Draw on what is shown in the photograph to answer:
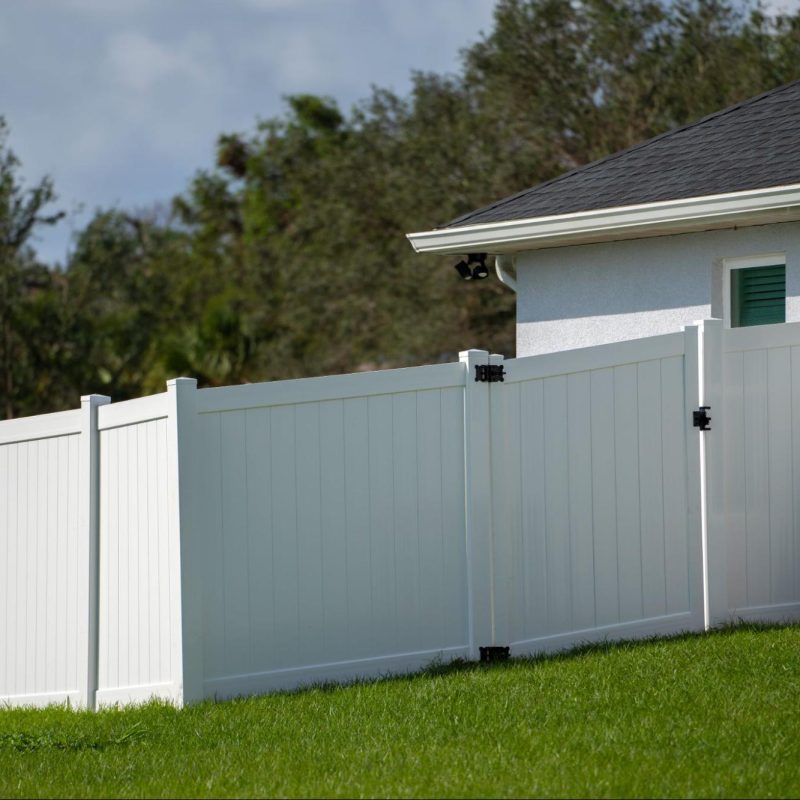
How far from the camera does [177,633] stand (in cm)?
654

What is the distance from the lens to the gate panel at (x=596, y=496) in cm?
723

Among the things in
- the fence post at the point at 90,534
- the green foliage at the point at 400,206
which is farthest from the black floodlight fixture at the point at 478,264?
the green foliage at the point at 400,206

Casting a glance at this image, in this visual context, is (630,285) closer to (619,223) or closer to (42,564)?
(619,223)

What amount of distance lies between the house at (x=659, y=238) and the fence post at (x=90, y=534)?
4510mm

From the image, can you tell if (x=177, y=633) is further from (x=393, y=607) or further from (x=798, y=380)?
(x=798, y=380)

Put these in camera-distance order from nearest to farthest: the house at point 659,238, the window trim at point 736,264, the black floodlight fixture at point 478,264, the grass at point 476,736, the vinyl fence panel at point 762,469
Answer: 1. the grass at point 476,736
2. the vinyl fence panel at point 762,469
3. the house at point 659,238
4. the window trim at point 736,264
5. the black floodlight fixture at point 478,264

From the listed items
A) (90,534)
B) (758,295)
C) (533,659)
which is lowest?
(533,659)

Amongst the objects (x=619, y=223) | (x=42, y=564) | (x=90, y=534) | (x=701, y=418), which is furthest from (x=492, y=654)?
(x=619, y=223)

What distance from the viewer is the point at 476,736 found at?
549cm

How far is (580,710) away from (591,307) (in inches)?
205

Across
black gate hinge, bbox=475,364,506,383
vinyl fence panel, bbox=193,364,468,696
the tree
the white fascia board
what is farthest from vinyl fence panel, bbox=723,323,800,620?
the tree

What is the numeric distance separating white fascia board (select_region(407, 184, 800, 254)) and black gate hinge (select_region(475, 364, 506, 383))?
2935 mm

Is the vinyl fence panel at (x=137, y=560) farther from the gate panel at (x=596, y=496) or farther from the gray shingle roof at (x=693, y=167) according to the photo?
the gray shingle roof at (x=693, y=167)

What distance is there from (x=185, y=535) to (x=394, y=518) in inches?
45.9
